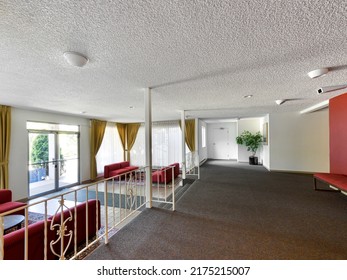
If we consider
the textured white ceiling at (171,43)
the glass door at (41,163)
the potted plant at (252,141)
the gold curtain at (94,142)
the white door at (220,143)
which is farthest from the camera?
the white door at (220,143)

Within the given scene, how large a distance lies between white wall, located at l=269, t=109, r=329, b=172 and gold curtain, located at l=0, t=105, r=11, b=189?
27.3 ft

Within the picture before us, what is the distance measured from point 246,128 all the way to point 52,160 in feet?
28.3

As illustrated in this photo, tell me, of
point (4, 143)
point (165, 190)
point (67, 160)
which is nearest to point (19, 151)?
point (4, 143)

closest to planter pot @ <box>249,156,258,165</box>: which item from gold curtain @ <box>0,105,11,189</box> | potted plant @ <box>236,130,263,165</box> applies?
potted plant @ <box>236,130,263,165</box>

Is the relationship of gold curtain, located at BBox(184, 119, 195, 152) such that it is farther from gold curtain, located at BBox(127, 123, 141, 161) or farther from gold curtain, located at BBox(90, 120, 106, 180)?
gold curtain, located at BBox(90, 120, 106, 180)

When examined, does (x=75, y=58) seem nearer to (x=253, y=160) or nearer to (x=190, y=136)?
(x=190, y=136)

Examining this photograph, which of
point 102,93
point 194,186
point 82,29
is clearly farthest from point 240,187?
point 82,29

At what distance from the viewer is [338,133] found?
3.55 meters

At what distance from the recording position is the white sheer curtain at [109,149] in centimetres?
706

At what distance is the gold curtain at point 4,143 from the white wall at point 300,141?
8.33 metres

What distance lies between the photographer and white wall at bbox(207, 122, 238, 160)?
932 cm

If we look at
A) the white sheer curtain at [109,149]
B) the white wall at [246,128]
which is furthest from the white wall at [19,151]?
the white wall at [246,128]

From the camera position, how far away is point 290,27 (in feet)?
4.33

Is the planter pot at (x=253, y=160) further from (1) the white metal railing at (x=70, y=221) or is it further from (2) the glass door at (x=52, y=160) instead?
(2) the glass door at (x=52, y=160)
